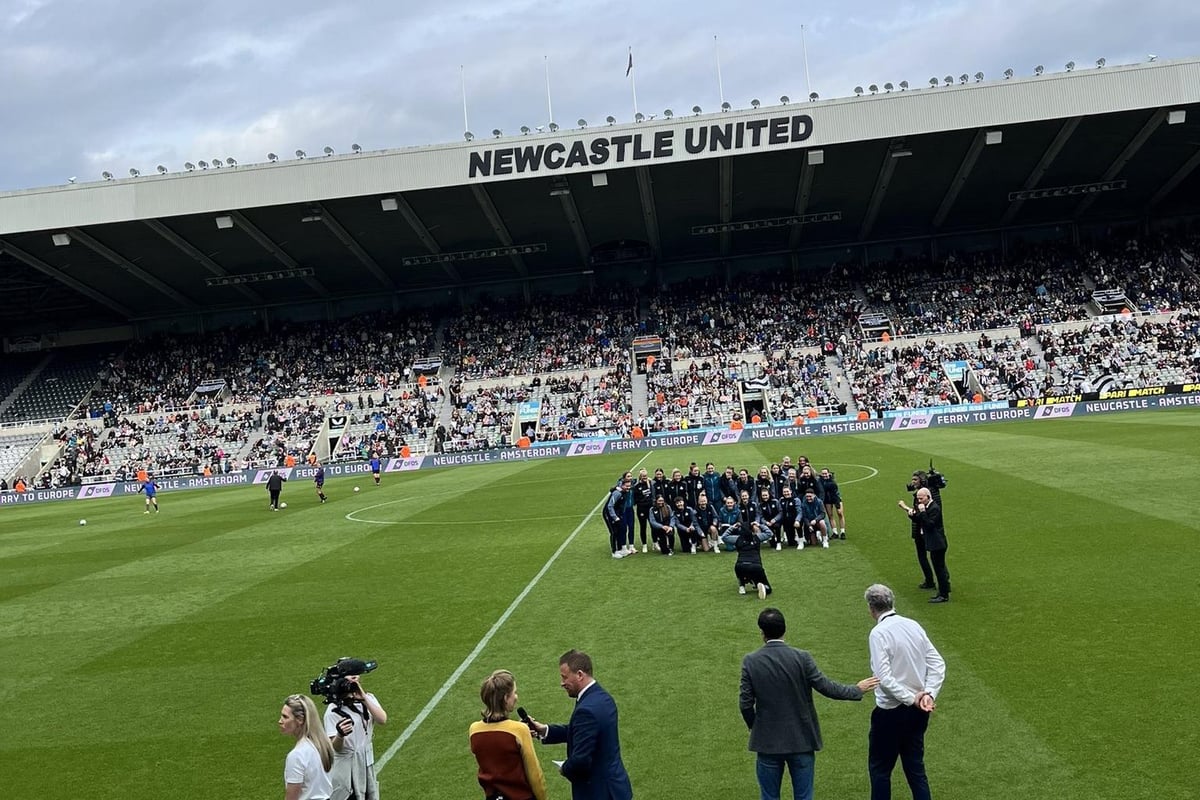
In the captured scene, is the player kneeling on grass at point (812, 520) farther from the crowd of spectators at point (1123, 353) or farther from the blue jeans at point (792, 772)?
the crowd of spectators at point (1123, 353)

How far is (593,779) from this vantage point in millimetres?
5875

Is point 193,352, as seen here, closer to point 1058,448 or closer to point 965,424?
point 965,424

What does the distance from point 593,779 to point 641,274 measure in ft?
215

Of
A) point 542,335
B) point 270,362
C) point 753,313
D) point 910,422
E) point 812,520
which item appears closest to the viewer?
point 812,520

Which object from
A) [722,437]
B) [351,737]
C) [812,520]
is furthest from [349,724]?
[722,437]

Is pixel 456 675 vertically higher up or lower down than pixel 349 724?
lower down

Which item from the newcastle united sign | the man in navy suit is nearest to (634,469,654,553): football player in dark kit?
the man in navy suit

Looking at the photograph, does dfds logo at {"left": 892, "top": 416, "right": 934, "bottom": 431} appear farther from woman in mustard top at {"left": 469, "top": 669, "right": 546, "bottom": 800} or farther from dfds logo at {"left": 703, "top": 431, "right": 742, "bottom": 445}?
woman in mustard top at {"left": 469, "top": 669, "right": 546, "bottom": 800}

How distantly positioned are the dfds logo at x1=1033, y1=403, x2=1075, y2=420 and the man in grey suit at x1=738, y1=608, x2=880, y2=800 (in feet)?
144

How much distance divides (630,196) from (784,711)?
52749 mm

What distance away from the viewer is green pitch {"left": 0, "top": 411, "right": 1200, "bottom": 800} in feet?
27.5

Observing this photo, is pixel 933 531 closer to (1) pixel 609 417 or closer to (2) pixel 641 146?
(2) pixel 641 146

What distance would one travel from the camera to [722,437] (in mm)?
48719

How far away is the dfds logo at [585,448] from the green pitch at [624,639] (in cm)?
2427
